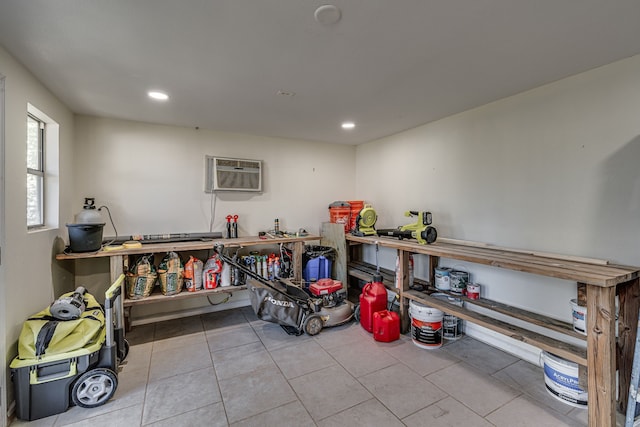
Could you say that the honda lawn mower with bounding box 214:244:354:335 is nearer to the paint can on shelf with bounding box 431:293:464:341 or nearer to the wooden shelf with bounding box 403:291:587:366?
the wooden shelf with bounding box 403:291:587:366

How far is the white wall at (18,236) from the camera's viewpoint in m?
1.90

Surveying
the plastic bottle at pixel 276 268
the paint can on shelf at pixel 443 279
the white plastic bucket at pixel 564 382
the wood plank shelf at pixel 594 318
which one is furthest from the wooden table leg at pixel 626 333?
the plastic bottle at pixel 276 268

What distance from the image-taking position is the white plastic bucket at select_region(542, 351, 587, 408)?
2010mm

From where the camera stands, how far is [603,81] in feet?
7.10

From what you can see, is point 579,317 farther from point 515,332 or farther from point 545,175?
point 545,175

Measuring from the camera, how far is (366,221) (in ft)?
12.5

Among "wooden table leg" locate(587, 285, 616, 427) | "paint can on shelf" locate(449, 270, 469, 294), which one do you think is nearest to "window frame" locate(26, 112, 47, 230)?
"paint can on shelf" locate(449, 270, 469, 294)

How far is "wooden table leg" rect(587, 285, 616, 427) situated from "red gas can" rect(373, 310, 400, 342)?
153 cm

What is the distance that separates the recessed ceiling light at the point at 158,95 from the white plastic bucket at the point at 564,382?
400 cm

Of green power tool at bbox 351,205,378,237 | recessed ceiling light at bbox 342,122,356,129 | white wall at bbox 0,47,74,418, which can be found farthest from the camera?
green power tool at bbox 351,205,378,237

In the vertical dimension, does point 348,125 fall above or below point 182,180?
above

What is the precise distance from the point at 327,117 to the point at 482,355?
9.91 feet

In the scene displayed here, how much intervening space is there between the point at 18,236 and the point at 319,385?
2.54m

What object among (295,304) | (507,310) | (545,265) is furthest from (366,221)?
(545,265)
